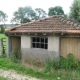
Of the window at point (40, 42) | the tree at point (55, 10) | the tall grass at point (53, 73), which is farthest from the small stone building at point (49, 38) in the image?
the tree at point (55, 10)

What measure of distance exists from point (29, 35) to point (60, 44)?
2519 mm

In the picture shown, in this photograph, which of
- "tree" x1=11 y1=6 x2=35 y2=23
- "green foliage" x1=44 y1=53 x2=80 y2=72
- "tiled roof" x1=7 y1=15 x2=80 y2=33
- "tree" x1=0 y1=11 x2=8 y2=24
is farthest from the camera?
"tree" x1=0 y1=11 x2=8 y2=24

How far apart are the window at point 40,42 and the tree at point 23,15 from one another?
53.4 metres

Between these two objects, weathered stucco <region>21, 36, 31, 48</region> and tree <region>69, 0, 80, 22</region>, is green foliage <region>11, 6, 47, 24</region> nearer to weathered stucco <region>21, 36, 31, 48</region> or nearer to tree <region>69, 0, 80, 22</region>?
tree <region>69, 0, 80, 22</region>

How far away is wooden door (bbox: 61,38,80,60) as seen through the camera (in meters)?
11.0

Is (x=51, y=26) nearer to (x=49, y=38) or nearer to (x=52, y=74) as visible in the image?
(x=49, y=38)

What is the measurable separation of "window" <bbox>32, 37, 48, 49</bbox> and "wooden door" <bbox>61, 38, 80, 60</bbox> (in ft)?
4.28

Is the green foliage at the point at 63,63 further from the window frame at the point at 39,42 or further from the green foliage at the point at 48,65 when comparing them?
the window frame at the point at 39,42

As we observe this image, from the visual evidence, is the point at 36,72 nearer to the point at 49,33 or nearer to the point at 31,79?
the point at 31,79

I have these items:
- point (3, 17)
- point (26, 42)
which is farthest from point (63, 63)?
point (3, 17)

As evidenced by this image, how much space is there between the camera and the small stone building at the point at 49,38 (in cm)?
1099

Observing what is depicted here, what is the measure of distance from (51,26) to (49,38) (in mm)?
1310

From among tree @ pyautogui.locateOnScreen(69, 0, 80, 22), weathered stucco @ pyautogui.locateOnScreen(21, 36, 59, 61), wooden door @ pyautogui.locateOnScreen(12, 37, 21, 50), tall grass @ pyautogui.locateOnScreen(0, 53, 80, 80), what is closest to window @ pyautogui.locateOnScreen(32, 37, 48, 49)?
weathered stucco @ pyautogui.locateOnScreen(21, 36, 59, 61)

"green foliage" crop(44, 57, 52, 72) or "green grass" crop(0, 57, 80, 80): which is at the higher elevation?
"green foliage" crop(44, 57, 52, 72)
